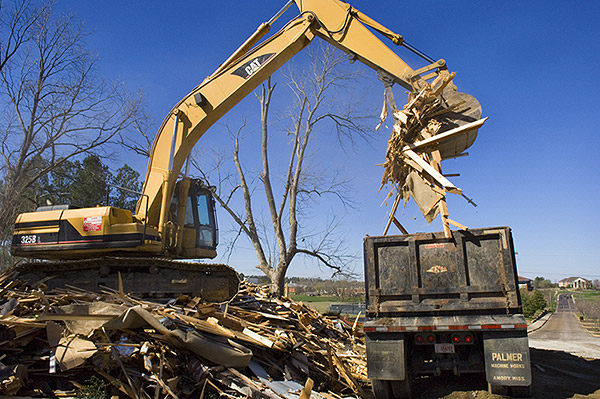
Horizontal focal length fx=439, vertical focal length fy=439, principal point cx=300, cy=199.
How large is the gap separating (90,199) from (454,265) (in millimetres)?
26288

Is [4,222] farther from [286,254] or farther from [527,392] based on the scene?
[527,392]

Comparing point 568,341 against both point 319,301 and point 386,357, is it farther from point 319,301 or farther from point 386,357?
point 319,301

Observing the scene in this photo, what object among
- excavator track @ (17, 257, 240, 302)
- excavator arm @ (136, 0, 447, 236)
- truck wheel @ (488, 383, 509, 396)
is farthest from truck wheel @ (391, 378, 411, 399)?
excavator arm @ (136, 0, 447, 236)

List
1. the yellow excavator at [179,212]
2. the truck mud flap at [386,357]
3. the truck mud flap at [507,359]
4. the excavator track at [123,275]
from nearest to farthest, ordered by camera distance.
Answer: the truck mud flap at [507,359], the truck mud flap at [386,357], the yellow excavator at [179,212], the excavator track at [123,275]

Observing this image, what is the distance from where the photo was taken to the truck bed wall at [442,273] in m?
5.45

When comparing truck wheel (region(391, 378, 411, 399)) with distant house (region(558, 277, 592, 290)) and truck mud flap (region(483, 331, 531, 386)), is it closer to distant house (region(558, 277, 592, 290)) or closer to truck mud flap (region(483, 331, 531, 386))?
truck mud flap (region(483, 331, 531, 386))

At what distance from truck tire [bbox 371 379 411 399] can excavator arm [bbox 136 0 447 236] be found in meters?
5.21

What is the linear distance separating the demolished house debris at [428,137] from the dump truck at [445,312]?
939mm

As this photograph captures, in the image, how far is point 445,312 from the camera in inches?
218

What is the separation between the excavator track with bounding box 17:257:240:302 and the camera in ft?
27.5

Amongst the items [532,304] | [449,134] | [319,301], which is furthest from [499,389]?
[532,304]

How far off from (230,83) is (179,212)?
115 inches

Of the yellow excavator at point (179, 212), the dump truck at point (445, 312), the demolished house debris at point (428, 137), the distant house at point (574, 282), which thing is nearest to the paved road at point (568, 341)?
the dump truck at point (445, 312)

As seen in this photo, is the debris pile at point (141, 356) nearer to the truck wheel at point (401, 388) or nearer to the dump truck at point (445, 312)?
Answer: the truck wheel at point (401, 388)
